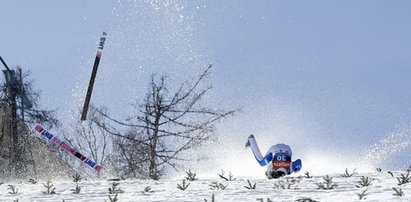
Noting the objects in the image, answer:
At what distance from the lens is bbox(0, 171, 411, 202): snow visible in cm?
535

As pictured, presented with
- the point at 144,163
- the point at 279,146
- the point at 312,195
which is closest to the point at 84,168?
the point at 144,163

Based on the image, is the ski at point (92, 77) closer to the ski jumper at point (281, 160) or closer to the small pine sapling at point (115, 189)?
the ski jumper at point (281, 160)

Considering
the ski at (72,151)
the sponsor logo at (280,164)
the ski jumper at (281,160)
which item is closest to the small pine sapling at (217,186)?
the ski jumper at (281,160)

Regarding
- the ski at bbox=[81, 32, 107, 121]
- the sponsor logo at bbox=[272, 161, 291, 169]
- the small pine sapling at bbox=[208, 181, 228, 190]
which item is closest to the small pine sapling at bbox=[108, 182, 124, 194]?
the small pine sapling at bbox=[208, 181, 228, 190]

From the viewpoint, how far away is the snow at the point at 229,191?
535 cm

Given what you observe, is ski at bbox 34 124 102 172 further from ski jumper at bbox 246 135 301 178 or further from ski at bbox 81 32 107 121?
ski jumper at bbox 246 135 301 178

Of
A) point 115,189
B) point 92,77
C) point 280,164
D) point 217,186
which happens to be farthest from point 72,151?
point 217,186

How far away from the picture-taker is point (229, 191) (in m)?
6.05

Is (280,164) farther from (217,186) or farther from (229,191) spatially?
(229,191)

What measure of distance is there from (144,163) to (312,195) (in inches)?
635

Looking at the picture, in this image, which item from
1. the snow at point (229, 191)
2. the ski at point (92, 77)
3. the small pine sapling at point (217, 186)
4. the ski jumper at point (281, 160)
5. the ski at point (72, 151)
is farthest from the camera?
the ski at point (72, 151)

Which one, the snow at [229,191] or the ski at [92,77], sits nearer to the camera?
the snow at [229,191]

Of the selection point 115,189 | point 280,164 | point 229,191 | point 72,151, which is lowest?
point 229,191

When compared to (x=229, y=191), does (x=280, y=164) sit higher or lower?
higher
